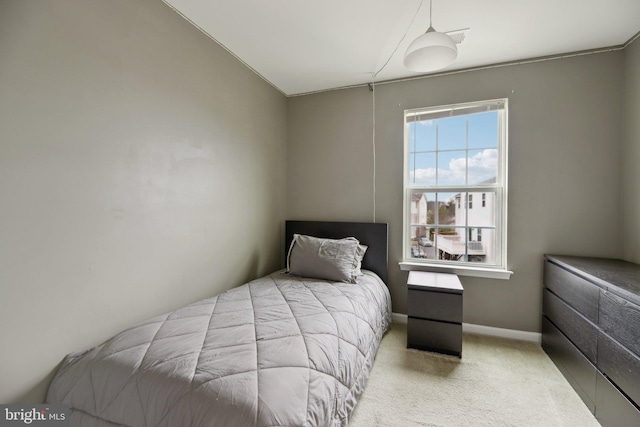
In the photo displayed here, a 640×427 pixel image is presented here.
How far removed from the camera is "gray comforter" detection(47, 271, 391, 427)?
99 cm

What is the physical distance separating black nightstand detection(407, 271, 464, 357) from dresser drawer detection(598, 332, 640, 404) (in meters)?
0.80

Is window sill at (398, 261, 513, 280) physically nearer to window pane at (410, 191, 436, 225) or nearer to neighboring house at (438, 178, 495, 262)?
neighboring house at (438, 178, 495, 262)

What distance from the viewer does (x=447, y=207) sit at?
275cm

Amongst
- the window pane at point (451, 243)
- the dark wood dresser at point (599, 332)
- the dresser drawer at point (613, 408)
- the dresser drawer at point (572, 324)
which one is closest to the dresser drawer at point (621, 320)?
the dark wood dresser at point (599, 332)

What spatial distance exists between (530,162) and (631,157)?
2.05ft

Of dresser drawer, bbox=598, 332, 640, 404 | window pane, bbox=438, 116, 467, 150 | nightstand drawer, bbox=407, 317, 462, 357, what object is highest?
window pane, bbox=438, 116, 467, 150

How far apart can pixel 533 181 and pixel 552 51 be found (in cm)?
111

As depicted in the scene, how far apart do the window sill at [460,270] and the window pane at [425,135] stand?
1214mm

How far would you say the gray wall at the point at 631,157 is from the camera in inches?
79.6

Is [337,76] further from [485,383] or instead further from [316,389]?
[485,383]

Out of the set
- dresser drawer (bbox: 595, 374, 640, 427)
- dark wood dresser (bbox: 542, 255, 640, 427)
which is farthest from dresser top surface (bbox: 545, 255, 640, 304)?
dresser drawer (bbox: 595, 374, 640, 427)

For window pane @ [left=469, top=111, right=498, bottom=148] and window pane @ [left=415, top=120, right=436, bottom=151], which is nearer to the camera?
window pane @ [left=469, top=111, right=498, bottom=148]

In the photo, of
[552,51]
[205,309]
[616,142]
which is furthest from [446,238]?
[205,309]

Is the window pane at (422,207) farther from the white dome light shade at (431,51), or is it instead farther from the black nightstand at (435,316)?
the white dome light shade at (431,51)
